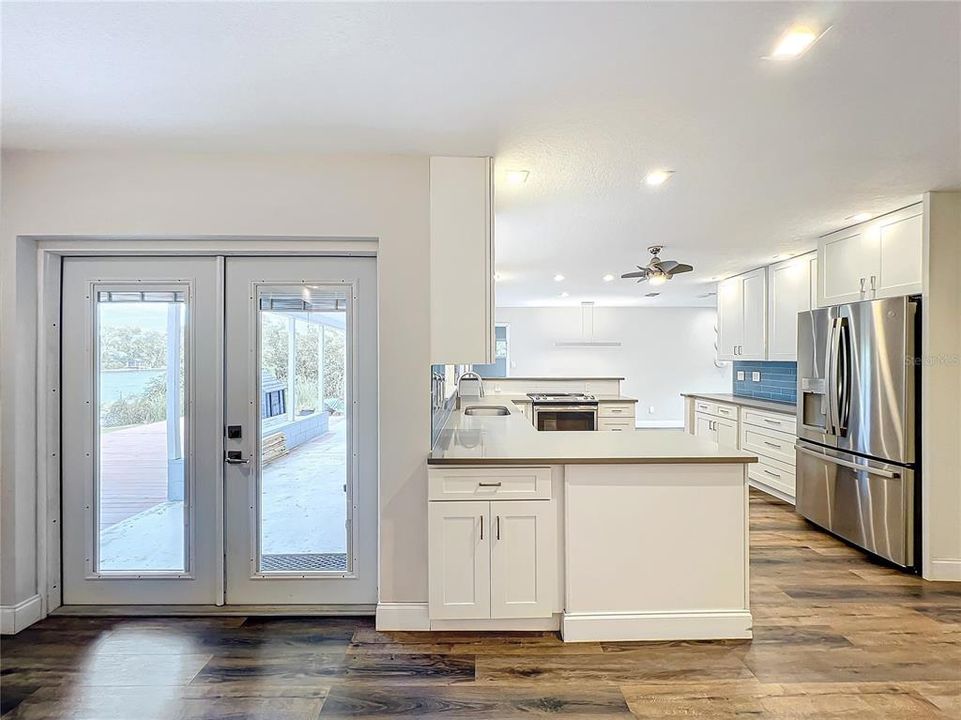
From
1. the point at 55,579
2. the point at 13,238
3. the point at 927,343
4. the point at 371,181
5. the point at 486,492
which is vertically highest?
the point at 371,181

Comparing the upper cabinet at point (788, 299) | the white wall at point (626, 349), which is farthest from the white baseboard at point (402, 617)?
the white wall at point (626, 349)

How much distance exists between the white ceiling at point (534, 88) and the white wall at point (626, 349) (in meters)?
6.79

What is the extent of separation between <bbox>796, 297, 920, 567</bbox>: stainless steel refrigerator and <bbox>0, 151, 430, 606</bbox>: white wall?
2.92m

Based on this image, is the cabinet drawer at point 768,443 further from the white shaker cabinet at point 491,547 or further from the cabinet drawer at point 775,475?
the white shaker cabinet at point 491,547

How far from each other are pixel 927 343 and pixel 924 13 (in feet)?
7.46

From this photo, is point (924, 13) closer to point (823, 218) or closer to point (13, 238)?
point (823, 218)

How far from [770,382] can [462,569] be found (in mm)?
4971

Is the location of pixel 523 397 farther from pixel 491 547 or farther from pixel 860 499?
pixel 491 547

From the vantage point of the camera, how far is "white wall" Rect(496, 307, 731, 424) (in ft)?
32.3

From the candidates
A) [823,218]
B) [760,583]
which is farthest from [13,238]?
[823,218]

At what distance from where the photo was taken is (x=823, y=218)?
11.7 ft

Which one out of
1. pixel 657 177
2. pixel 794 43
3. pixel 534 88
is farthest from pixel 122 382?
pixel 794 43

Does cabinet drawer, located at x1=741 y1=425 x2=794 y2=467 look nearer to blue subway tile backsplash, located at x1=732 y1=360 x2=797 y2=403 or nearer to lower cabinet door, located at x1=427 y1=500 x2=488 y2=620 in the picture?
blue subway tile backsplash, located at x1=732 y1=360 x2=797 y2=403

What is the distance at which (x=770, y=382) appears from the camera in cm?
595
